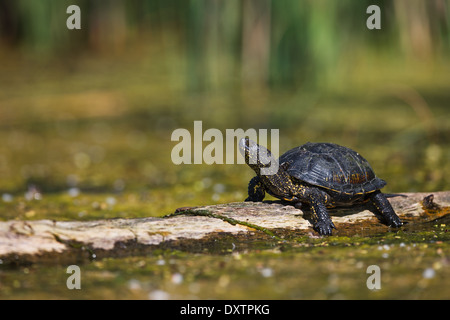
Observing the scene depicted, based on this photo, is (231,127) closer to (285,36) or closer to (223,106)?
(285,36)

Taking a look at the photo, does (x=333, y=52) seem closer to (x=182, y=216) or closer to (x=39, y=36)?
(x=182, y=216)

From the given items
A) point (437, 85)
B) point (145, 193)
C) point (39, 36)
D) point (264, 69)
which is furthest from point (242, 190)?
point (39, 36)

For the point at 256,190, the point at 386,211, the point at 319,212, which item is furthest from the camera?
the point at 256,190

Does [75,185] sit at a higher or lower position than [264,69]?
lower

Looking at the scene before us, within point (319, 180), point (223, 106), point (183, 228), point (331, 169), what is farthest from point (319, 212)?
point (223, 106)

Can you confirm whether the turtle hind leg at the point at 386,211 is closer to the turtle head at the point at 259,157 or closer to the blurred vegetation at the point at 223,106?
the turtle head at the point at 259,157

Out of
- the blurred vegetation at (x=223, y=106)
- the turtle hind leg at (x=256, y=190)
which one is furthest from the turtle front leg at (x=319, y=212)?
the blurred vegetation at (x=223, y=106)
